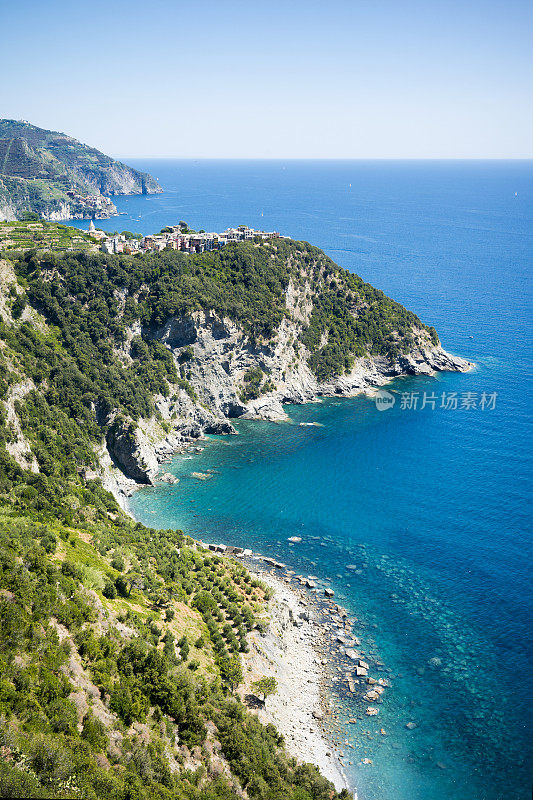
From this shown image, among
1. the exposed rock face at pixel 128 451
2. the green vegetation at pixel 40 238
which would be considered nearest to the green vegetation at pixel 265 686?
the exposed rock face at pixel 128 451

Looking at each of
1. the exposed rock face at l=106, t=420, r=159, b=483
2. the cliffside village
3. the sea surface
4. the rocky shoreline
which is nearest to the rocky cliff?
the exposed rock face at l=106, t=420, r=159, b=483

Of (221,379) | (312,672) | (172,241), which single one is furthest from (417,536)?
(172,241)

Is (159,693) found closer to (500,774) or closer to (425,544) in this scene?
(500,774)

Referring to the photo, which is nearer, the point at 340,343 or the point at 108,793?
the point at 108,793

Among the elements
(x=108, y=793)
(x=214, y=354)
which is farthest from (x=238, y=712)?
(x=214, y=354)

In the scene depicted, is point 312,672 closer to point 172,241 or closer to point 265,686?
point 265,686

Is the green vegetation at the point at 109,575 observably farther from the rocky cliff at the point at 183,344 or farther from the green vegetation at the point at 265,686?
the rocky cliff at the point at 183,344
